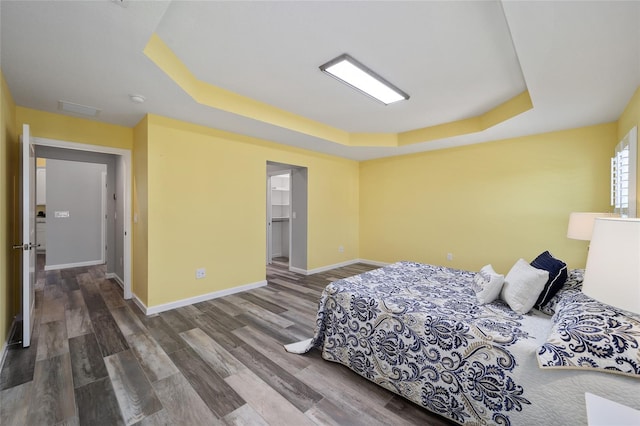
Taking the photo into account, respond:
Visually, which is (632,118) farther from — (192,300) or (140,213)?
(140,213)

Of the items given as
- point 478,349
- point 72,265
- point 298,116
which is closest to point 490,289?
point 478,349

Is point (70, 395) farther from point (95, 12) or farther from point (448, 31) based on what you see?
point (448, 31)

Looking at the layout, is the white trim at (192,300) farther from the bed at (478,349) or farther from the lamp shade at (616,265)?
the lamp shade at (616,265)

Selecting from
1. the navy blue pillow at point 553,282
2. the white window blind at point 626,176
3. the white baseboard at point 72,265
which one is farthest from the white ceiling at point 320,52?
the white baseboard at point 72,265

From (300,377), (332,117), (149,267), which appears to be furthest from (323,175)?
(300,377)

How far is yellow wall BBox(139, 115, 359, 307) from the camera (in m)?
3.08

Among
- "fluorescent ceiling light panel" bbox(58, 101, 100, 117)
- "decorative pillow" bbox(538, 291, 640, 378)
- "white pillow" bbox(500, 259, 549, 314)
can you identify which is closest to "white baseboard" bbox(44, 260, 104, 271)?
"fluorescent ceiling light panel" bbox(58, 101, 100, 117)

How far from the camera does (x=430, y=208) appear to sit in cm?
473

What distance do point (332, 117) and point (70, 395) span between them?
3.79 metres

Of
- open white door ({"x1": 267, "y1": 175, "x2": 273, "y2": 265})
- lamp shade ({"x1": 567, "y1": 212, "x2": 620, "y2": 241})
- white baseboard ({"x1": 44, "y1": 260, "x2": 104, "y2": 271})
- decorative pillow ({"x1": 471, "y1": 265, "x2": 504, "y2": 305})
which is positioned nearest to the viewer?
decorative pillow ({"x1": 471, "y1": 265, "x2": 504, "y2": 305})

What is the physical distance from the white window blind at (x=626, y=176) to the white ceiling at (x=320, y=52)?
0.46 m

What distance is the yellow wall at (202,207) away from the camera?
308 cm

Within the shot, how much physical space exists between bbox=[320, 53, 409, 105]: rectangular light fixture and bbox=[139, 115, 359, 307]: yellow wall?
6.49 feet

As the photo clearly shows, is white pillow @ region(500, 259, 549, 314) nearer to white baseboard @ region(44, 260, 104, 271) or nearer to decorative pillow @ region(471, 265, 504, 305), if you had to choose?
decorative pillow @ region(471, 265, 504, 305)
